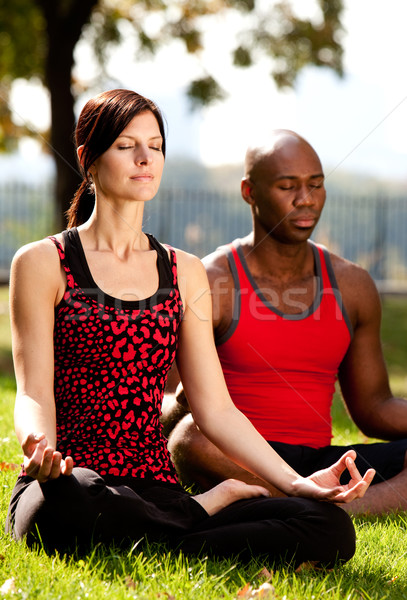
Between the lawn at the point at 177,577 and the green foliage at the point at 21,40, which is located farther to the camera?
the green foliage at the point at 21,40

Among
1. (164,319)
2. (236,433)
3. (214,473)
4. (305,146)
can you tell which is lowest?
(214,473)

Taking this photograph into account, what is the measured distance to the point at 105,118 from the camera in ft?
10.6

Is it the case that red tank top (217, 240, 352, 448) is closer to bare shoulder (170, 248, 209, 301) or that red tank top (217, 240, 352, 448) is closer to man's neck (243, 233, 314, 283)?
man's neck (243, 233, 314, 283)

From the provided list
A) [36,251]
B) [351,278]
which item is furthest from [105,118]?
[351,278]

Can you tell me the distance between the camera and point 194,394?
11.3ft

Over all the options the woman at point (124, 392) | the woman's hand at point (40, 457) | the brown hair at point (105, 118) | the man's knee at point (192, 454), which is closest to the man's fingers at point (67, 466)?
the woman's hand at point (40, 457)

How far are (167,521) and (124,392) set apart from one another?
1.71 ft

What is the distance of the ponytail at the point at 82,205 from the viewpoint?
11.6ft

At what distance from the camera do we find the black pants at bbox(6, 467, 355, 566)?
2.88 metres

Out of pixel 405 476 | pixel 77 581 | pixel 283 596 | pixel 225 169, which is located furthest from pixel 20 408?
pixel 225 169

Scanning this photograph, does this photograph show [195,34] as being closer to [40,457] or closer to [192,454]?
[192,454]

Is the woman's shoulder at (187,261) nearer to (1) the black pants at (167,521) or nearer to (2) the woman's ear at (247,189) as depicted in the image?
(1) the black pants at (167,521)

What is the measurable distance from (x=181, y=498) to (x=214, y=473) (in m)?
1.12

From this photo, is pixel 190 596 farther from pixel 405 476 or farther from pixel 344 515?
pixel 405 476
